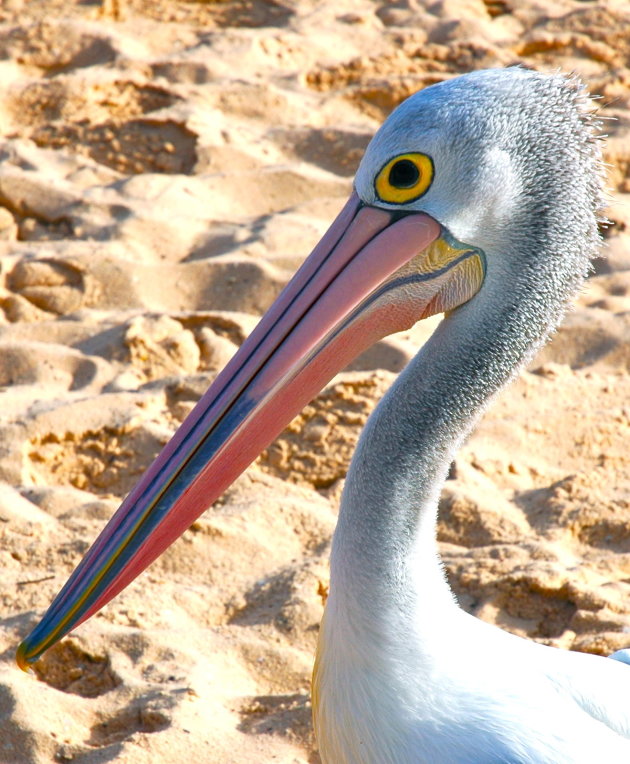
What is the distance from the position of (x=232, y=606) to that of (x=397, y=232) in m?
1.53

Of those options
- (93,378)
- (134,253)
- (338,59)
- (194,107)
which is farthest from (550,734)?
(338,59)

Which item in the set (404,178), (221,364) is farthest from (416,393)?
(221,364)

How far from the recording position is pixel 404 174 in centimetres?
238

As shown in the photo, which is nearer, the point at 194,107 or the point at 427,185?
the point at 427,185

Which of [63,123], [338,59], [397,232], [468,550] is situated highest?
[397,232]

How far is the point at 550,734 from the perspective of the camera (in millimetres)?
2240

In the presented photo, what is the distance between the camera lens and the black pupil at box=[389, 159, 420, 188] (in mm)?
2365

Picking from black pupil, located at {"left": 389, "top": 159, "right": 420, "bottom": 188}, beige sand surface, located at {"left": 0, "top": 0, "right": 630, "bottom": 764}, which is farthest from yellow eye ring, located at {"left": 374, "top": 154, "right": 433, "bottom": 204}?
beige sand surface, located at {"left": 0, "top": 0, "right": 630, "bottom": 764}

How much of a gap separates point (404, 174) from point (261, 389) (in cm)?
53

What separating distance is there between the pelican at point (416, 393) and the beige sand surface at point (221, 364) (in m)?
0.38

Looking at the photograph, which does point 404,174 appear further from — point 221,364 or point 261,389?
point 221,364

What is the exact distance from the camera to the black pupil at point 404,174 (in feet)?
7.76

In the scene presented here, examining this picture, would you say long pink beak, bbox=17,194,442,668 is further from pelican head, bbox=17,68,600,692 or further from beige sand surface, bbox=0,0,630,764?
beige sand surface, bbox=0,0,630,764

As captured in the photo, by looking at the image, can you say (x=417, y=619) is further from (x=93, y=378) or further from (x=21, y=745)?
(x=93, y=378)
